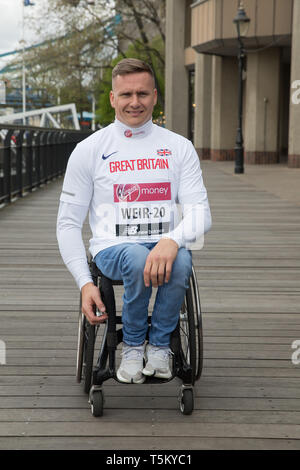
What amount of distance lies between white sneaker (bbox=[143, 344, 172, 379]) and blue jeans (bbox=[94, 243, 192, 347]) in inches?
1.1

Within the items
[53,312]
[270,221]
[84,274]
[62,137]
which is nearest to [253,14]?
[62,137]

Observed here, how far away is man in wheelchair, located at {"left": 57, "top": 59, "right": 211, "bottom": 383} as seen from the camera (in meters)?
3.37

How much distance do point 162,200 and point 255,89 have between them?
2609 cm

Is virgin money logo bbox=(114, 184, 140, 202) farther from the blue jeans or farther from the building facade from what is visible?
the building facade

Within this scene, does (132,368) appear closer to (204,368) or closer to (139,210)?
(139,210)

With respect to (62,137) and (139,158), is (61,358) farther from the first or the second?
(62,137)

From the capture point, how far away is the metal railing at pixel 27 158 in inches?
491

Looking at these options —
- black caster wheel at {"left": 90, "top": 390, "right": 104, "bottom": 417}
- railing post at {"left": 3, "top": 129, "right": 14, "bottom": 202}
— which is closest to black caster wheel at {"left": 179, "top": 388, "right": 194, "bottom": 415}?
black caster wheel at {"left": 90, "top": 390, "right": 104, "bottom": 417}

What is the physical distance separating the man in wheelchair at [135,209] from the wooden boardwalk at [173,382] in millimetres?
287

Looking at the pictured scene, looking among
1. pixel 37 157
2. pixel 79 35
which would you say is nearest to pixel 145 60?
pixel 79 35

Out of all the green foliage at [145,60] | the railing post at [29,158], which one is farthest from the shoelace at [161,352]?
the green foliage at [145,60]

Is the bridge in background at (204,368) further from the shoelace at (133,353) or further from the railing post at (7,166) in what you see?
the railing post at (7,166)

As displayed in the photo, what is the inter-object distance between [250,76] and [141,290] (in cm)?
2693

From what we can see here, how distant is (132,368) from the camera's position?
3443 mm
